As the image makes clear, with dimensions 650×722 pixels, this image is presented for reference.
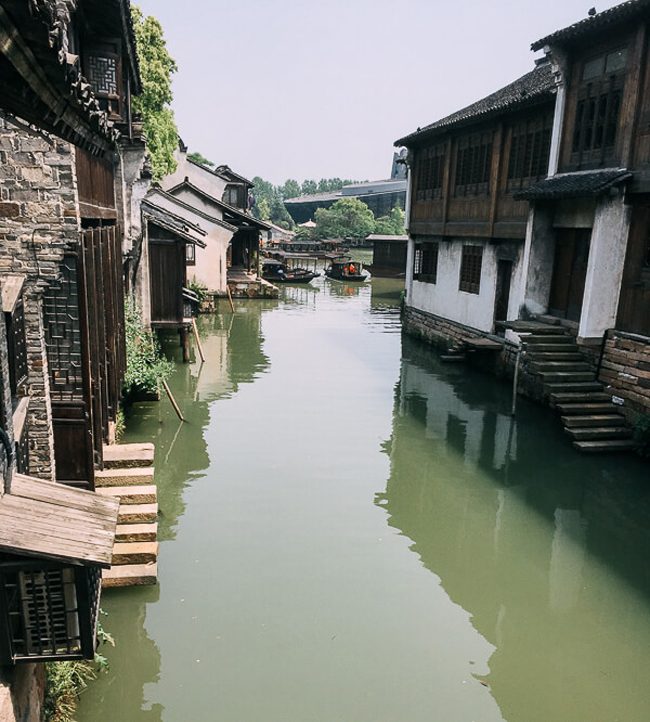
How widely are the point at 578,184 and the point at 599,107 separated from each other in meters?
1.94

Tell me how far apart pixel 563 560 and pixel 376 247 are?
133 ft

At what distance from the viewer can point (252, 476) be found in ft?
37.0

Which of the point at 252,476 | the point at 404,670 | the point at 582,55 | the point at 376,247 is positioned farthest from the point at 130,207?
the point at 376,247

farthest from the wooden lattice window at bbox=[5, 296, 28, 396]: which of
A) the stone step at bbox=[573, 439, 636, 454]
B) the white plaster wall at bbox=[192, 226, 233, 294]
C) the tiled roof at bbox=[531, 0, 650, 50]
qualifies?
the white plaster wall at bbox=[192, 226, 233, 294]

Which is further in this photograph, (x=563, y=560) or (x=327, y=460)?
(x=327, y=460)

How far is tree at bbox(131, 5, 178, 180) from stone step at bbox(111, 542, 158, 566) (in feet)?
83.9

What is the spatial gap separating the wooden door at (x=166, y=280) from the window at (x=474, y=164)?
30.7 feet

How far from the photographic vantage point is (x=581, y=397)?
1366cm

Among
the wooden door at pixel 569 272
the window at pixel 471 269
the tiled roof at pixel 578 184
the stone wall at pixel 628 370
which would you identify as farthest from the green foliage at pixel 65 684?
the window at pixel 471 269

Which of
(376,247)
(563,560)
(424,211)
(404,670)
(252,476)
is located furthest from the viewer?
(376,247)

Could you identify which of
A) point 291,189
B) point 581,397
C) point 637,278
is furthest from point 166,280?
point 291,189

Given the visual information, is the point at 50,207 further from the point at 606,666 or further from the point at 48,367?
the point at 606,666

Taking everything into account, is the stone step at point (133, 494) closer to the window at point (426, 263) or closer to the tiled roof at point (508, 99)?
the tiled roof at point (508, 99)

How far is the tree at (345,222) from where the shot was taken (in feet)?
254
